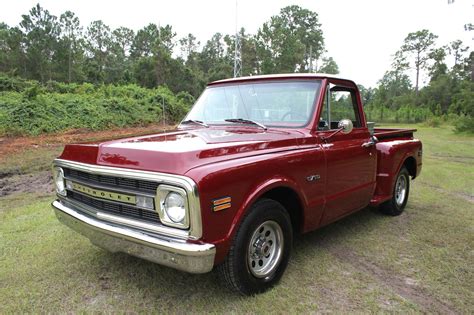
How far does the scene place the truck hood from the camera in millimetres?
2543

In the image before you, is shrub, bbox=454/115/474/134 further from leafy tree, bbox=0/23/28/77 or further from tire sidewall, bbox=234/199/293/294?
leafy tree, bbox=0/23/28/77

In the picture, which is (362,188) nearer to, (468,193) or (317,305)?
(317,305)

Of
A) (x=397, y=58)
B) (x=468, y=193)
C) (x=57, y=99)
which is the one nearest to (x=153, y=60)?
(x=57, y=99)

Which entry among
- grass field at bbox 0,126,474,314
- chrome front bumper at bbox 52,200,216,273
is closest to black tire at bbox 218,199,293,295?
grass field at bbox 0,126,474,314

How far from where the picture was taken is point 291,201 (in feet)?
11.0

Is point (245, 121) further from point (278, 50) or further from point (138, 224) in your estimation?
point (278, 50)

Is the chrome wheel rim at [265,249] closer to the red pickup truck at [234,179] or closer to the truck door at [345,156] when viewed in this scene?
the red pickup truck at [234,179]

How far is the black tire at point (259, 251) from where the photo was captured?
2.75 meters

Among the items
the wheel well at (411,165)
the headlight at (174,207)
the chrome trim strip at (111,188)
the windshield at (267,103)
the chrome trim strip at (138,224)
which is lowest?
the wheel well at (411,165)

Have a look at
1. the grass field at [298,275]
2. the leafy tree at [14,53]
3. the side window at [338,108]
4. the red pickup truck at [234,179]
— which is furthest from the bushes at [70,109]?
the leafy tree at [14,53]

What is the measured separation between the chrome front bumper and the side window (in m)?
1.93

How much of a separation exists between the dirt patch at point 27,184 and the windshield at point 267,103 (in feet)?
15.1

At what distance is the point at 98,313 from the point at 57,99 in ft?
54.8

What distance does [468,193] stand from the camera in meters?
6.77
